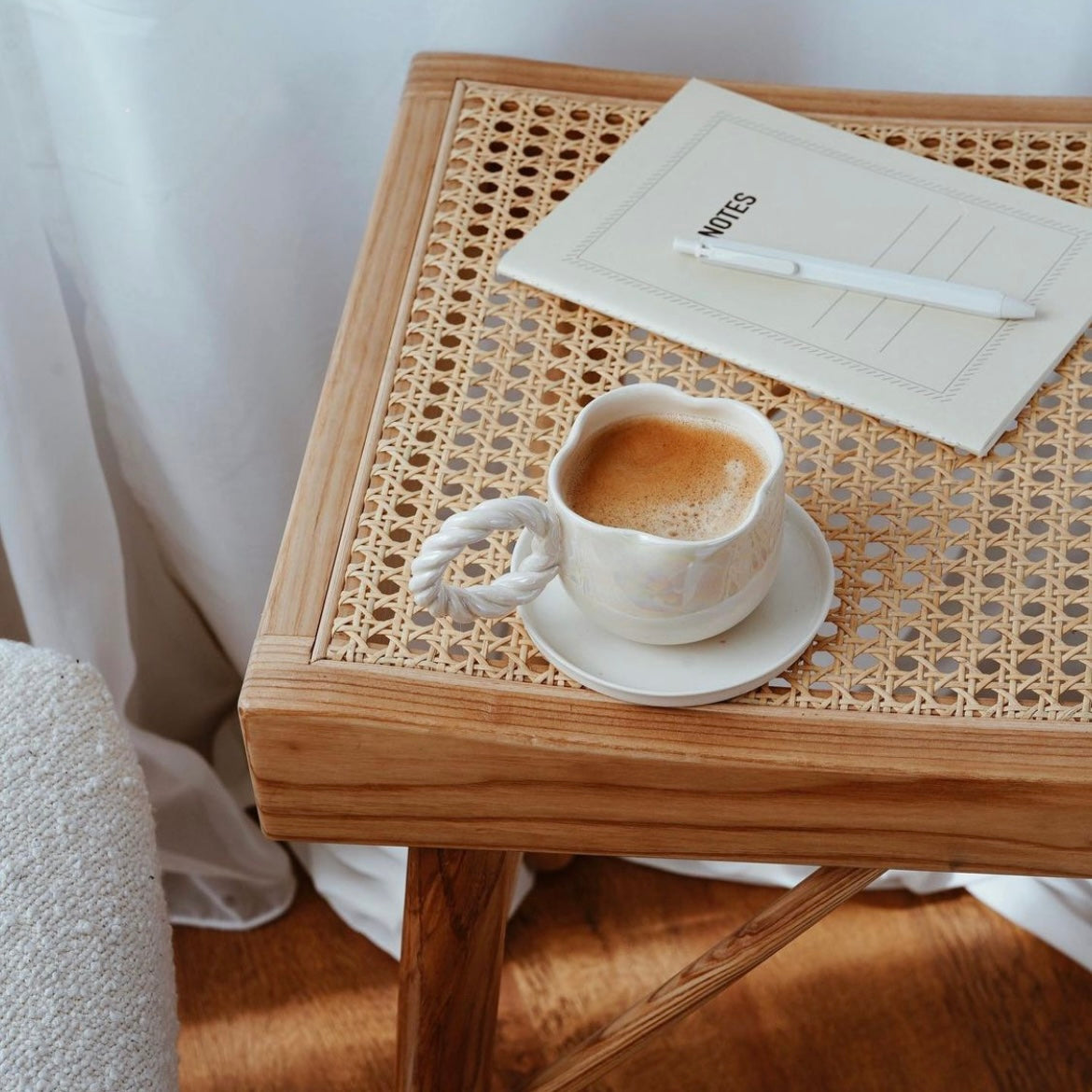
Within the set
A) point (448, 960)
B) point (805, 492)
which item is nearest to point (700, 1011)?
point (448, 960)

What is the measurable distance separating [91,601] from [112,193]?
26 cm

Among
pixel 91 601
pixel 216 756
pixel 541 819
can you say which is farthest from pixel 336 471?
pixel 216 756

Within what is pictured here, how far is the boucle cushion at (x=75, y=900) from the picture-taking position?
497 mm

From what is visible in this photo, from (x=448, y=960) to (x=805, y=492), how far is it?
0.27 metres

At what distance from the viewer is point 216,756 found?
1.08 meters

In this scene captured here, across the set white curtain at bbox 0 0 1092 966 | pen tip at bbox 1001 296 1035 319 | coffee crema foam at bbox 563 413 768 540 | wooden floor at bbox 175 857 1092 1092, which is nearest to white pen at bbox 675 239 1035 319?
pen tip at bbox 1001 296 1035 319

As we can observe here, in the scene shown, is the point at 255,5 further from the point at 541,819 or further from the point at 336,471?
the point at 541,819

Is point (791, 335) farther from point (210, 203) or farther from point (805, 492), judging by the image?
point (210, 203)

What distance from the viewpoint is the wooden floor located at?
0.97m

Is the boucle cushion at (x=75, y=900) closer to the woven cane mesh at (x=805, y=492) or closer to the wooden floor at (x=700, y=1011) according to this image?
the woven cane mesh at (x=805, y=492)

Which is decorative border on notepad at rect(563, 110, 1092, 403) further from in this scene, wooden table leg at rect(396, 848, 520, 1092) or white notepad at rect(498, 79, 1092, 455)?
wooden table leg at rect(396, 848, 520, 1092)

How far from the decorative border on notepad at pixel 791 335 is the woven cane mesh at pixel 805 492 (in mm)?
20

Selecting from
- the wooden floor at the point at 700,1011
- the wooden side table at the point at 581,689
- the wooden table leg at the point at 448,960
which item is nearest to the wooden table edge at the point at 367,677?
the wooden side table at the point at 581,689

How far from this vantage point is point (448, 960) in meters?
0.64
